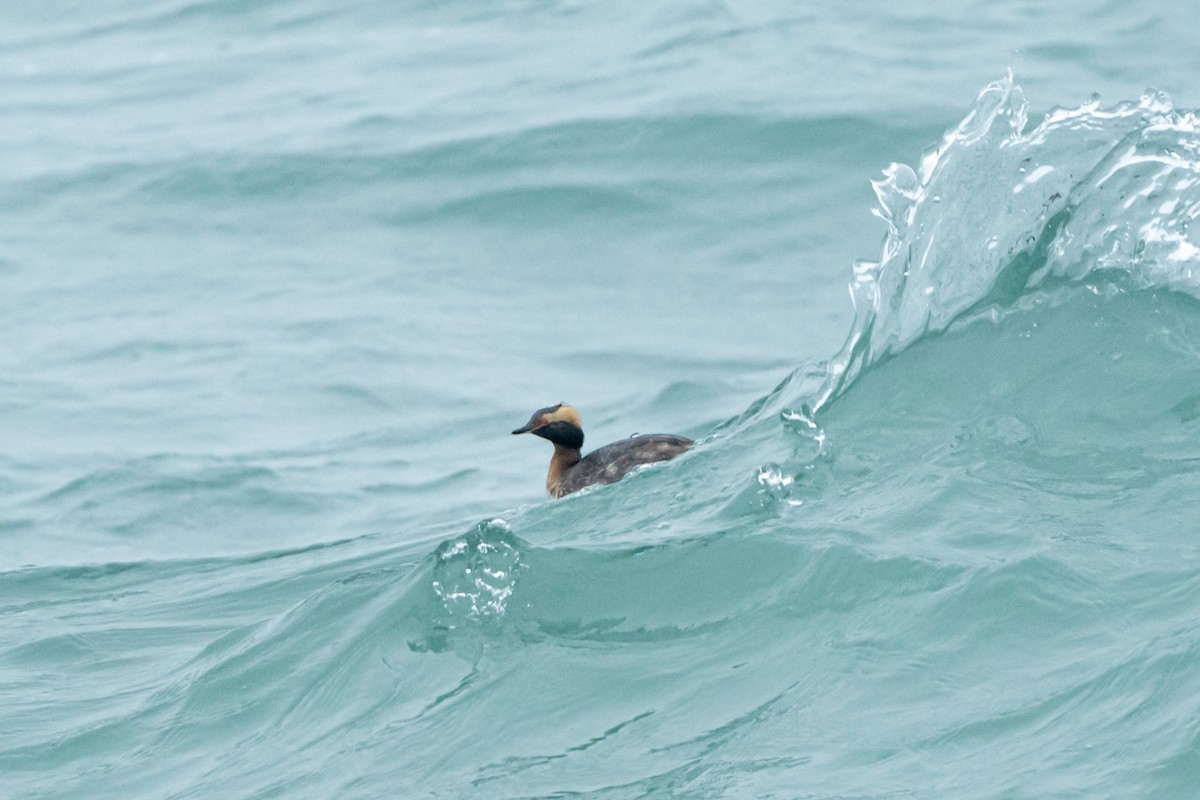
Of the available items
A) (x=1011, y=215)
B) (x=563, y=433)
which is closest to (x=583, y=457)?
(x=563, y=433)

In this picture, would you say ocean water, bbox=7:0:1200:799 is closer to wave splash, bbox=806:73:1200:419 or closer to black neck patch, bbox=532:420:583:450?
wave splash, bbox=806:73:1200:419

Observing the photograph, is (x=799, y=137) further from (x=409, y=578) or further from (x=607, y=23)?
(x=409, y=578)

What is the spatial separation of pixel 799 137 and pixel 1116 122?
801 cm

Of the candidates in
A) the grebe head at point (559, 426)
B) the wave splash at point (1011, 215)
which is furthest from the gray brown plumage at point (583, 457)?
the wave splash at point (1011, 215)

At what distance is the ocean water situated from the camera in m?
5.86

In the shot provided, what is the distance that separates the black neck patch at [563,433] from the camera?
9.83 m

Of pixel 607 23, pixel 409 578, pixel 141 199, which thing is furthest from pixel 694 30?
pixel 409 578

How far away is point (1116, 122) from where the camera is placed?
26.6 feet

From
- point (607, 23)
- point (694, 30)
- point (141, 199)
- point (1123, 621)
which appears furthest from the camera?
point (607, 23)

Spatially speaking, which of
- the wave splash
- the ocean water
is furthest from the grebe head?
the wave splash

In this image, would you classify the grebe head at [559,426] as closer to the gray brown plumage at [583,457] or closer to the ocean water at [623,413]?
the gray brown plumage at [583,457]

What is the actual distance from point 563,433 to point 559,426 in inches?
1.7

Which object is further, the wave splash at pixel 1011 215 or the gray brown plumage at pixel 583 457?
the gray brown plumage at pixel 583 457

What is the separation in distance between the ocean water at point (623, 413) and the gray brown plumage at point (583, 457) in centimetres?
34
